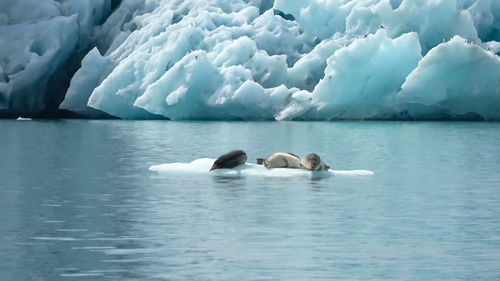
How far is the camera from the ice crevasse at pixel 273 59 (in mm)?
31219

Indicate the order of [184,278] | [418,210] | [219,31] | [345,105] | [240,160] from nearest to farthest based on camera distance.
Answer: [184,278], [418,210], [240,160], [345,105], [219,31]

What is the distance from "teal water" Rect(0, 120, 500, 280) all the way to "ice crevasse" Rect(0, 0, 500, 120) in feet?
43.9

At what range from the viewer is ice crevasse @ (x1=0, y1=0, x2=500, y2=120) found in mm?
31219

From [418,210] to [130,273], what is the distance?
4.39 meters

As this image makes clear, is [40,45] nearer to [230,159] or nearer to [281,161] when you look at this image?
[230,159]

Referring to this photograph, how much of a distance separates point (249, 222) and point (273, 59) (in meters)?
25.8

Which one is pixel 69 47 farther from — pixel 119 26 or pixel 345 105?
pixel 345 105

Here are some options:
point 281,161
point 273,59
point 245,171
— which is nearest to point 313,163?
point 281,161

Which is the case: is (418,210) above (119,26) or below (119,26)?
below

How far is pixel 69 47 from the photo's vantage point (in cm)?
4062

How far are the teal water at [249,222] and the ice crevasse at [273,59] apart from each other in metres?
13.4

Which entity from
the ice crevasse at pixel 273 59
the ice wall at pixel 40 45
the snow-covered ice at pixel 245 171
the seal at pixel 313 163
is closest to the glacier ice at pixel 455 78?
the ice crevasse at pixel 273 59

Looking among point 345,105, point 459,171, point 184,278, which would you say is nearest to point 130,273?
point 184,278

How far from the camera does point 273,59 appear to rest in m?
34.7
